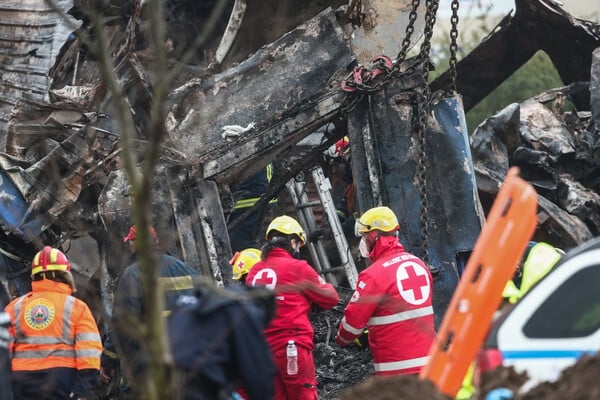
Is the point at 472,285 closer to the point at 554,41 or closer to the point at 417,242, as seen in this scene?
the point at 417,242

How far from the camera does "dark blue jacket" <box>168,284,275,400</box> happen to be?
3.76 m

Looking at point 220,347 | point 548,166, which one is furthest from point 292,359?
point 548,166

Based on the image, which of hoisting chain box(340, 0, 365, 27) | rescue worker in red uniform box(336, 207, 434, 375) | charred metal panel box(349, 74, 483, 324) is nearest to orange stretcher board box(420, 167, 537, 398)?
rescue worker in red uniform box(336, 207, 434, 375)

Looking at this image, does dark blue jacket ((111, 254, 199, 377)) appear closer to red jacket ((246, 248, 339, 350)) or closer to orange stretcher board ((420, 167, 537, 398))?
red jacket ((246, 248, 339, 350))

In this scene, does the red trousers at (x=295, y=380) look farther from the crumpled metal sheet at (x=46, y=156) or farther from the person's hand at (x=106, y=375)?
the crumpled metal sheet at (x=46, y=156)

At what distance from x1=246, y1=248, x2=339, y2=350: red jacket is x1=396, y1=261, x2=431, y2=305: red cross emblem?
61 centimetres

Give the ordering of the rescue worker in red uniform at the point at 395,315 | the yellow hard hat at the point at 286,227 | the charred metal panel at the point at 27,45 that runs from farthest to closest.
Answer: the charred metal panel at the point at 27,45
the yellow hard hat at the point at 286,227
the rescue worker in red uniform at the point at 395,315

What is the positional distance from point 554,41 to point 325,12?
4.74m

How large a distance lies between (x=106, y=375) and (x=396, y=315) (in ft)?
9.83

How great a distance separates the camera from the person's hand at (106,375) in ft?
26.0

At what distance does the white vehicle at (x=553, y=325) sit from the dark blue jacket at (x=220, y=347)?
93cm

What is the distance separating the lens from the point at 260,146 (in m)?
8.19

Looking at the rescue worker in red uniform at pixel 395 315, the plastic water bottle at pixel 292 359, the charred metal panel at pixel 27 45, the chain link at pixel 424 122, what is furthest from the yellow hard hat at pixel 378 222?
the charred metal panel at pixel 27 45

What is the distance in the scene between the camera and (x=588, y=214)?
10.4 meters
